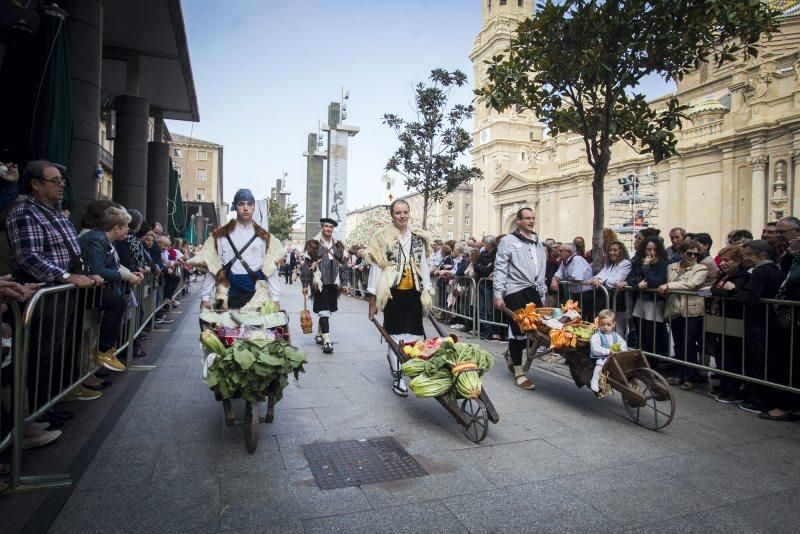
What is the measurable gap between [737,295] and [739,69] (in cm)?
4116

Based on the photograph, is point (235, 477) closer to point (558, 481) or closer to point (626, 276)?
point (558, 481)

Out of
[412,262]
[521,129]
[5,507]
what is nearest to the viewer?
[5,507]

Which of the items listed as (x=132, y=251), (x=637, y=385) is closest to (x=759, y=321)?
(x=637, y=385)

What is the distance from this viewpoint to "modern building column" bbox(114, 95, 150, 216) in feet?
41.0

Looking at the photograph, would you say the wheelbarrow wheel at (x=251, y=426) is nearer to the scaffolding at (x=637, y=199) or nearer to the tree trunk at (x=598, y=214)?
the tree trunk at (x=598, y=214)

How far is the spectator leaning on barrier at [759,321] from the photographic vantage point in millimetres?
5066

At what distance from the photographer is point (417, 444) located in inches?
157

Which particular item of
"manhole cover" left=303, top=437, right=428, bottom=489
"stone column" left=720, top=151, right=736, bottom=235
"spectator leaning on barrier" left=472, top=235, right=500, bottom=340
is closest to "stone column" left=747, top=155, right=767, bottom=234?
"stone column" left=720, top=151, right=736, bottom=235

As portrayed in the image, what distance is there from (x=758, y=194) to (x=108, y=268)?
1425 inches

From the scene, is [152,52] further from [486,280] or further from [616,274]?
[616,274]

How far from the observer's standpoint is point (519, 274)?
602 centimetres

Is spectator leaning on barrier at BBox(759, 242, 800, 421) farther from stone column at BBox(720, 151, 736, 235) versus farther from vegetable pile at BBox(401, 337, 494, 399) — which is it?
stone column at BBox(720, 151, 736, 235)

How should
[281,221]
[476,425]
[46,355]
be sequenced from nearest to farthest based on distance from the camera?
[46,355], [476,425], [281,221]

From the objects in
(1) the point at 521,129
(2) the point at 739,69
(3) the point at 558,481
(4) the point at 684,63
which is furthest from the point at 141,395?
(1) the point at 521,129
